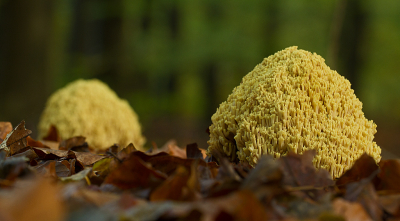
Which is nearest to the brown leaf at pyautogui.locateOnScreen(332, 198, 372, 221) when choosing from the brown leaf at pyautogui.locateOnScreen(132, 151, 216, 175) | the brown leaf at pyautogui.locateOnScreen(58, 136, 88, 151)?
the brown leaf at pyautogui.locateOnScreen(132, 151, 216, 175)

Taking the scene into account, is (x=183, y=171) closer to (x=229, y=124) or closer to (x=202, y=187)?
(x=202, y=187)

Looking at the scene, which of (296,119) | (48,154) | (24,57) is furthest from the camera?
(24,57)

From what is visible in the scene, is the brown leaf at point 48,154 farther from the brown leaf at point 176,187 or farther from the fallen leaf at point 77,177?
the brown leaf at point 176,187

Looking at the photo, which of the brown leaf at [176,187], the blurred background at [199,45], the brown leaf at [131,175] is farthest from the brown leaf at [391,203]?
the blurred background at [199,45]

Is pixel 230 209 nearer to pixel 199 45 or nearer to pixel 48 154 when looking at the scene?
pixel 48 154

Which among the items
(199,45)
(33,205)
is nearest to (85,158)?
(33,205)

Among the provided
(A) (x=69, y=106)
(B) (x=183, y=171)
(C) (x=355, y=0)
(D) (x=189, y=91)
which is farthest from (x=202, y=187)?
(D) (x=189, y=91)
